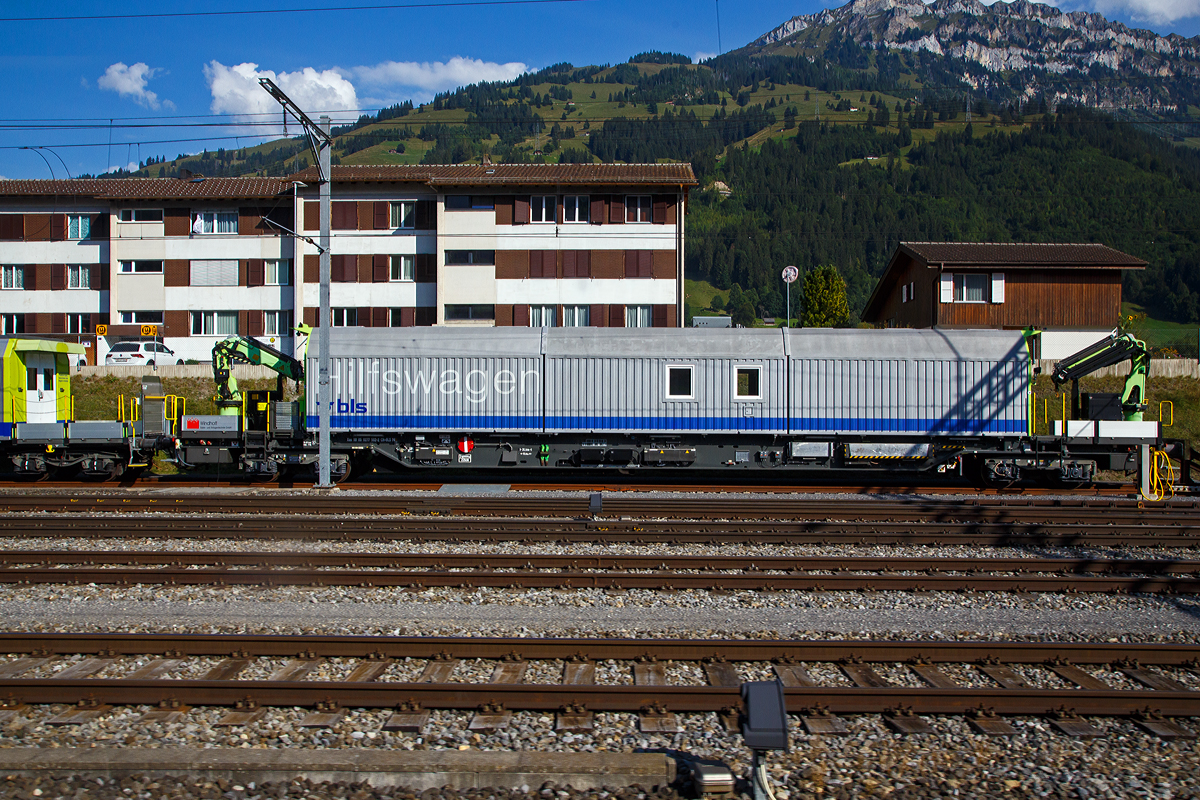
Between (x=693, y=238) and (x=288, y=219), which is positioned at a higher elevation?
(x=693, y=238)

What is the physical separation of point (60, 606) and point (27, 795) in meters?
5.01

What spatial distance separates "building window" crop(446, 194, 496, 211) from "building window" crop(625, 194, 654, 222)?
22.7ft

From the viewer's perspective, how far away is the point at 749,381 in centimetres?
1881

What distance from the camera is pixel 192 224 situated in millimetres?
40938

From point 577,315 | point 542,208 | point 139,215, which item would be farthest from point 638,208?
point 139,215

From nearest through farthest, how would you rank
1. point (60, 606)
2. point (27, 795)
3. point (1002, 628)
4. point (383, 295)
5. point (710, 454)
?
point (27, 795), point (1002, 628), point (60, 606), point (710, 454), point (383, 295)

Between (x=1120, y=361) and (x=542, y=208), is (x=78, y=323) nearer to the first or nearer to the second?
(x=542, y=208)

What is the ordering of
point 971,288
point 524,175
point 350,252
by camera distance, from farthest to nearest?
point 350,252 → point 524,175 → point 971,288

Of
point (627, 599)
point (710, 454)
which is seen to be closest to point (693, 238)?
point (710, 454)

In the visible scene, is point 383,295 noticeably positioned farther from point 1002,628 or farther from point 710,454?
point 1002,628

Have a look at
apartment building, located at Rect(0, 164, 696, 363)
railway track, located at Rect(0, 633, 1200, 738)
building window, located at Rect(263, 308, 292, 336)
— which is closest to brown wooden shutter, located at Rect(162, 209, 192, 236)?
apartment building, located at Rect(0, 164, 696, 363)

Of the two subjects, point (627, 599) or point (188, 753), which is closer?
point (188, 753)

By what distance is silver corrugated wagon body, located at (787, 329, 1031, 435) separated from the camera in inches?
733

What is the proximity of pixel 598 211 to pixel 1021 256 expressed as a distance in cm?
2087
